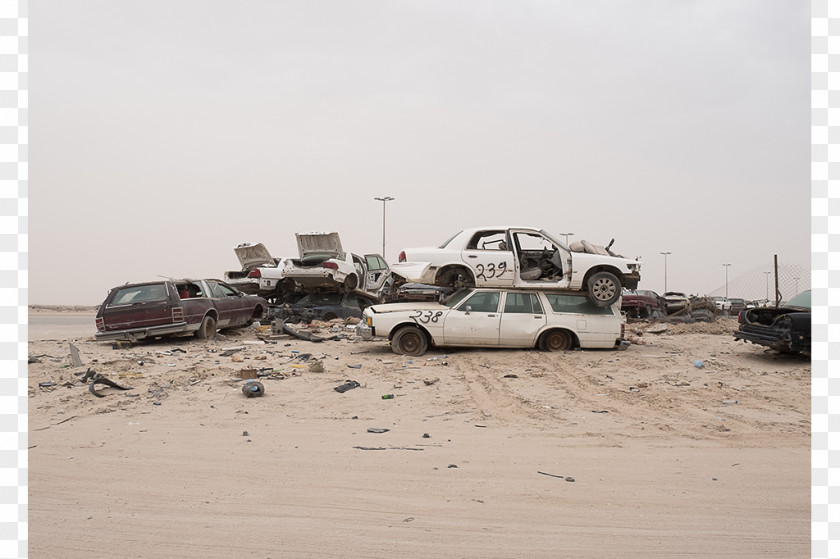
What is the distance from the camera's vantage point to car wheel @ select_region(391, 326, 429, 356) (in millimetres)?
11320

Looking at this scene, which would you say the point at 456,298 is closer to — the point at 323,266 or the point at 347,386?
the point at 347,386

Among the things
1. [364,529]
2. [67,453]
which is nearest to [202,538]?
[364,529]

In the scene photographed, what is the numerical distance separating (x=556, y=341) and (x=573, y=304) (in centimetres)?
80

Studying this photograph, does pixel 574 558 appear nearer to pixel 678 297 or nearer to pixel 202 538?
pixel 202 538

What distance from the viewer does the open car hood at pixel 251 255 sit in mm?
20375

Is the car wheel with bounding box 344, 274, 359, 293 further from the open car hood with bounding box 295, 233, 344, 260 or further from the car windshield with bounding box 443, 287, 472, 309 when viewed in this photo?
the car windshield with bounding box 443, 287, 472, 309

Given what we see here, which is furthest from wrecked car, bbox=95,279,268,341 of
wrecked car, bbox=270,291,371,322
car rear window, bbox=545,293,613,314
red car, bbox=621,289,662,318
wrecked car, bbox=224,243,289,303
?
red car, bbox=621,289,662,318

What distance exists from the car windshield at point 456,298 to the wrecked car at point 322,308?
749cm

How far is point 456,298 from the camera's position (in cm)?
1155

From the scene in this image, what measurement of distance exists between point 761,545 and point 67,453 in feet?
17.8

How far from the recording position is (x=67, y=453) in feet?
17.3

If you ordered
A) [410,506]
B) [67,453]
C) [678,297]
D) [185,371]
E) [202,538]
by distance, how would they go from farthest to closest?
1. [678,297]
2. [185,371]
3. [67,453]
4. [410,506]
5. [202,538]

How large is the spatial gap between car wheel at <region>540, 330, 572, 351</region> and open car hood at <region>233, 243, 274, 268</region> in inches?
Answer: 468

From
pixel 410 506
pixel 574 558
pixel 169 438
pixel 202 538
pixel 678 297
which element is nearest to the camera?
pixel 574 558
